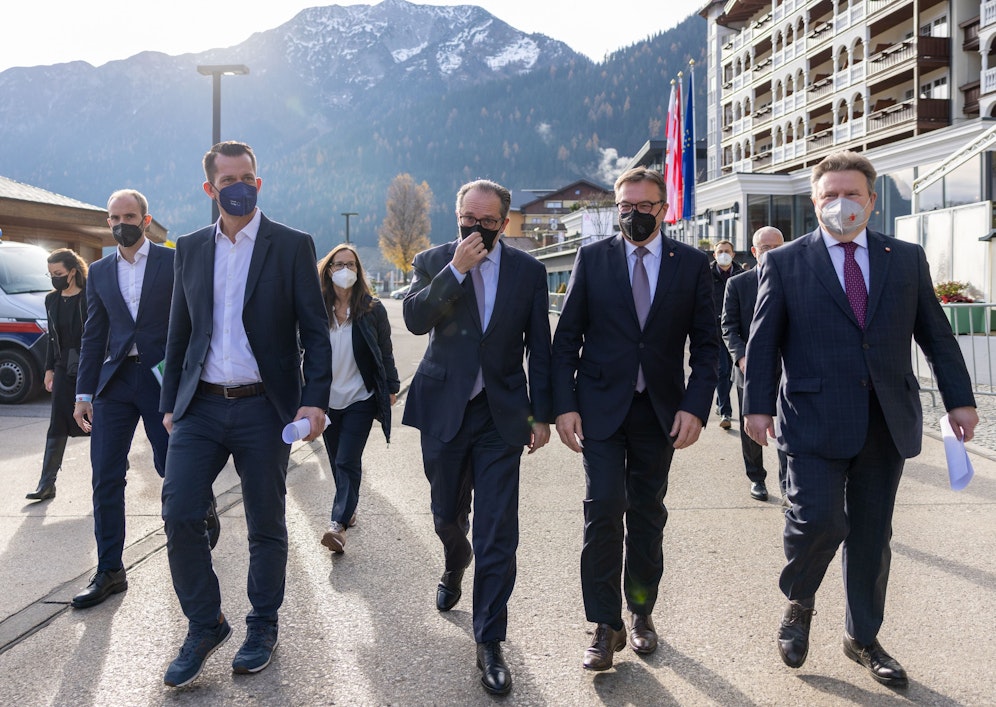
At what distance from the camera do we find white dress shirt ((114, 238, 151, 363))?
16.3 feet

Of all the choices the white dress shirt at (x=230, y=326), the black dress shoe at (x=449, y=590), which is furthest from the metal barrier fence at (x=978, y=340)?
the white dress shirt at (x=230, y=326)

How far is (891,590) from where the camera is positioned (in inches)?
182

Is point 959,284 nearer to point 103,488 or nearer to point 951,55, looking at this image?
point 103,488

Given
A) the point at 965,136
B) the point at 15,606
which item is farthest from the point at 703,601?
the point at 965,136

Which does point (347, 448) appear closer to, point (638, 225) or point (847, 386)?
point (638, 225)

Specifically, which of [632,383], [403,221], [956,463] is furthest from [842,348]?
[403,221]

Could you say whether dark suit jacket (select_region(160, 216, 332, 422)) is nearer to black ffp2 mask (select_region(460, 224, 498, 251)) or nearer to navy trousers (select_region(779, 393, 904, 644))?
black ffp2 mask (select_region(460, 224, 498, 251))

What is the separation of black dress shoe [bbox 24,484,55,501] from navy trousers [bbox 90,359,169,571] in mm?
2568

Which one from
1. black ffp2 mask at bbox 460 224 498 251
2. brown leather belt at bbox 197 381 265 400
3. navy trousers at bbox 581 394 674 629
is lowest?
navy trousers at bbox 581 394 674 629

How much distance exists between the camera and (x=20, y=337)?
44.4ft

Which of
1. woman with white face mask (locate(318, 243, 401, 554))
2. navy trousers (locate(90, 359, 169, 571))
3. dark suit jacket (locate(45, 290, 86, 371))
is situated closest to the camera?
navy trousers (locate(90, 359, 169, 571))

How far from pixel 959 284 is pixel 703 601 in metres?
13.6

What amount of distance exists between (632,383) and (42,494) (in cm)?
537

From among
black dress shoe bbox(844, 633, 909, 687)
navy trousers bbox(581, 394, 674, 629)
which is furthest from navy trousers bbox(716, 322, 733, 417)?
black dress shoe bbox(844, 633, 909, 687)
